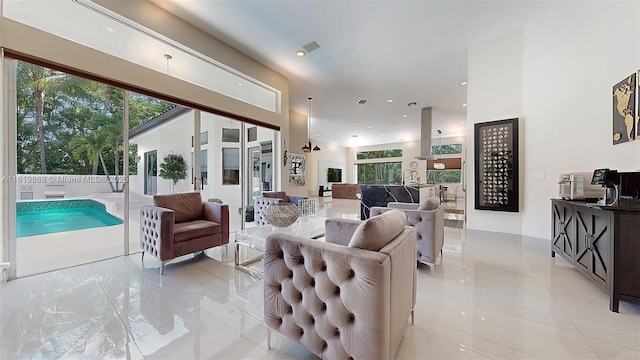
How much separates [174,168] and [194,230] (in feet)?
5.99

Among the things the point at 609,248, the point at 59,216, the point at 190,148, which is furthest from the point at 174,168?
the point at 609,248

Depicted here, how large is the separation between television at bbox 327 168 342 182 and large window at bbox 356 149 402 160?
1774 millimetres

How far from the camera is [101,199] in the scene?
330 cm

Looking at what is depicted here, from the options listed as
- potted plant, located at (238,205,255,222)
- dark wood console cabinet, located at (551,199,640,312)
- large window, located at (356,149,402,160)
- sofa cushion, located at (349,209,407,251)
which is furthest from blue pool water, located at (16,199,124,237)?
large window, located at (356,149,402,160)

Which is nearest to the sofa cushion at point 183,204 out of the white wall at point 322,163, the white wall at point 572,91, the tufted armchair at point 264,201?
the tufted armchair at point 264,201

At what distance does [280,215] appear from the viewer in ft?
8.93

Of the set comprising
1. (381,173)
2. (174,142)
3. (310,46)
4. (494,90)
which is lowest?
(381,173)

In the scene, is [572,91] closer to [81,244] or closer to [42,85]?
[42,85]

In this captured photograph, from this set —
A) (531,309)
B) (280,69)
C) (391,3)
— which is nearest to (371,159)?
(280,69)

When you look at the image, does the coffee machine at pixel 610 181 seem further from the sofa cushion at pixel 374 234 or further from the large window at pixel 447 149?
the large window at pixel 447 149

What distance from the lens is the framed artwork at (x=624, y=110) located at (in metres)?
2.44

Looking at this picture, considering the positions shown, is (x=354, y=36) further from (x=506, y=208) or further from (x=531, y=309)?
(x=531, y=309)

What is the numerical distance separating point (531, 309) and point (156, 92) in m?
4.92

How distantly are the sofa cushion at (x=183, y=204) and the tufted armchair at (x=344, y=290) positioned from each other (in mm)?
2447
